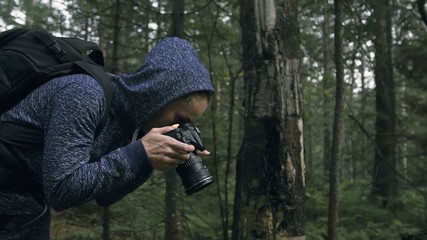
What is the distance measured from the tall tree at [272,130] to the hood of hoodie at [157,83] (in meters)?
1.36

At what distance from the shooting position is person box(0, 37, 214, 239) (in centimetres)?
146

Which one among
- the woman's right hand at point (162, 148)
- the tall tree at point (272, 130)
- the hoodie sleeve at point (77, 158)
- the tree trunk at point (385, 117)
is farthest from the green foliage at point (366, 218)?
the hoodie sleeve at point (77, 158)

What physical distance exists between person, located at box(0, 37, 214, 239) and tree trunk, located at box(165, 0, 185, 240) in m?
3.99

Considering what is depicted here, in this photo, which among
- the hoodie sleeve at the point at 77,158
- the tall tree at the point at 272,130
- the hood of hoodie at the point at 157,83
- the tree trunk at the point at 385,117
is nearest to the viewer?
the hoodie sleeve at the point at 77,158

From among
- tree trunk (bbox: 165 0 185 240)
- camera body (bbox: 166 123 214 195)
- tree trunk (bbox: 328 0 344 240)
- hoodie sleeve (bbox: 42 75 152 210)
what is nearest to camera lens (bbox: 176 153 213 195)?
camera body (bbox: 166 123 214 195)

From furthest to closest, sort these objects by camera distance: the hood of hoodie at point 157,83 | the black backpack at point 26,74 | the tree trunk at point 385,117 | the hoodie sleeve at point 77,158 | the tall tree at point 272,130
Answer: the tree trunk at point 385,117 < the tall tree at point 272,130 < the hood of hoodie at point 157,83 < the black backpack at point 26,74 < the hoodie sleeve at point 77,158

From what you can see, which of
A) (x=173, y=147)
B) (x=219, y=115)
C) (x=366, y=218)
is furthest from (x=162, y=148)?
(x=366, y=218)

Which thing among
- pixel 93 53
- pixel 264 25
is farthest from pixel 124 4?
pixel 93 53

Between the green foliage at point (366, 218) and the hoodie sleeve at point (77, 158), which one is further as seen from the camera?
the green foliage at point (366, 218)

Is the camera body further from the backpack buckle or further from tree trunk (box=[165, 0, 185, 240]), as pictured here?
tree trunk (box=[165, 0, 185, 240])

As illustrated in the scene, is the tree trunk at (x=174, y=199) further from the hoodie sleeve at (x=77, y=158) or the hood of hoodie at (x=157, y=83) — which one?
the hoodie sleeve at (x=77, y=158)

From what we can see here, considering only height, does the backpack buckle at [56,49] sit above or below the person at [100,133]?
above

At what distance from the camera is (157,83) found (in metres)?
1.69

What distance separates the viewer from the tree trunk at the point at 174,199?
19.0 feet
